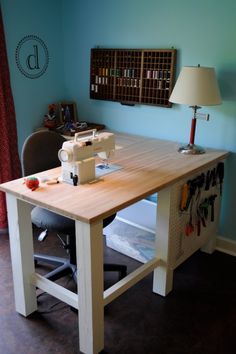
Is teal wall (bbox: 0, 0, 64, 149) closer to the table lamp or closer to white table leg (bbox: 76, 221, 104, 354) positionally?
the table lamp

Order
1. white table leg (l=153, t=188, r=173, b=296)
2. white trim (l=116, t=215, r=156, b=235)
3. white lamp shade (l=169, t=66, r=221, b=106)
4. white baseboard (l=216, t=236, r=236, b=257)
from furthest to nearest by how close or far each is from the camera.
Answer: white baseboard (l=216, t=236, r=236, b=257), white trim (l=116, t=215, r=156, b=235), white lamp shade (l=169, t=66, r=221, b=106), white table leg (l=153, t=188, r=173, b=296)

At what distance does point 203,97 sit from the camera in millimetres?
2234

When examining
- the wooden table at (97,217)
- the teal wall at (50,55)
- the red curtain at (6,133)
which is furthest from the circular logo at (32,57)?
the wooden table at (97,217)

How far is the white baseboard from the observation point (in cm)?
270

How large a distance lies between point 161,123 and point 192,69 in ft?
2.05

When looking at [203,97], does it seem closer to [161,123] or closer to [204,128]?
[204,128]

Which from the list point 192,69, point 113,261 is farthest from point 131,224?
point 192,69

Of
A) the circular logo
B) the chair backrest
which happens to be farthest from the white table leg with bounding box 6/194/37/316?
the circular logo

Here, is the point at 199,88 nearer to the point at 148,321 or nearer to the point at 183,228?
the point at 183,228

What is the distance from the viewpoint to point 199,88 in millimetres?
2236

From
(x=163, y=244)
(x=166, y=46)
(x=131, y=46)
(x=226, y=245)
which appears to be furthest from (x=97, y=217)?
(x=131, y=46)

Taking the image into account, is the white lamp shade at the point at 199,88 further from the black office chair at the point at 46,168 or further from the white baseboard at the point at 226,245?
the white baseboard at the point at 226,245

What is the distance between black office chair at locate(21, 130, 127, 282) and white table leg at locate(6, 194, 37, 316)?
183 mm

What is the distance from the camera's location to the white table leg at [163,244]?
206 centimetres
